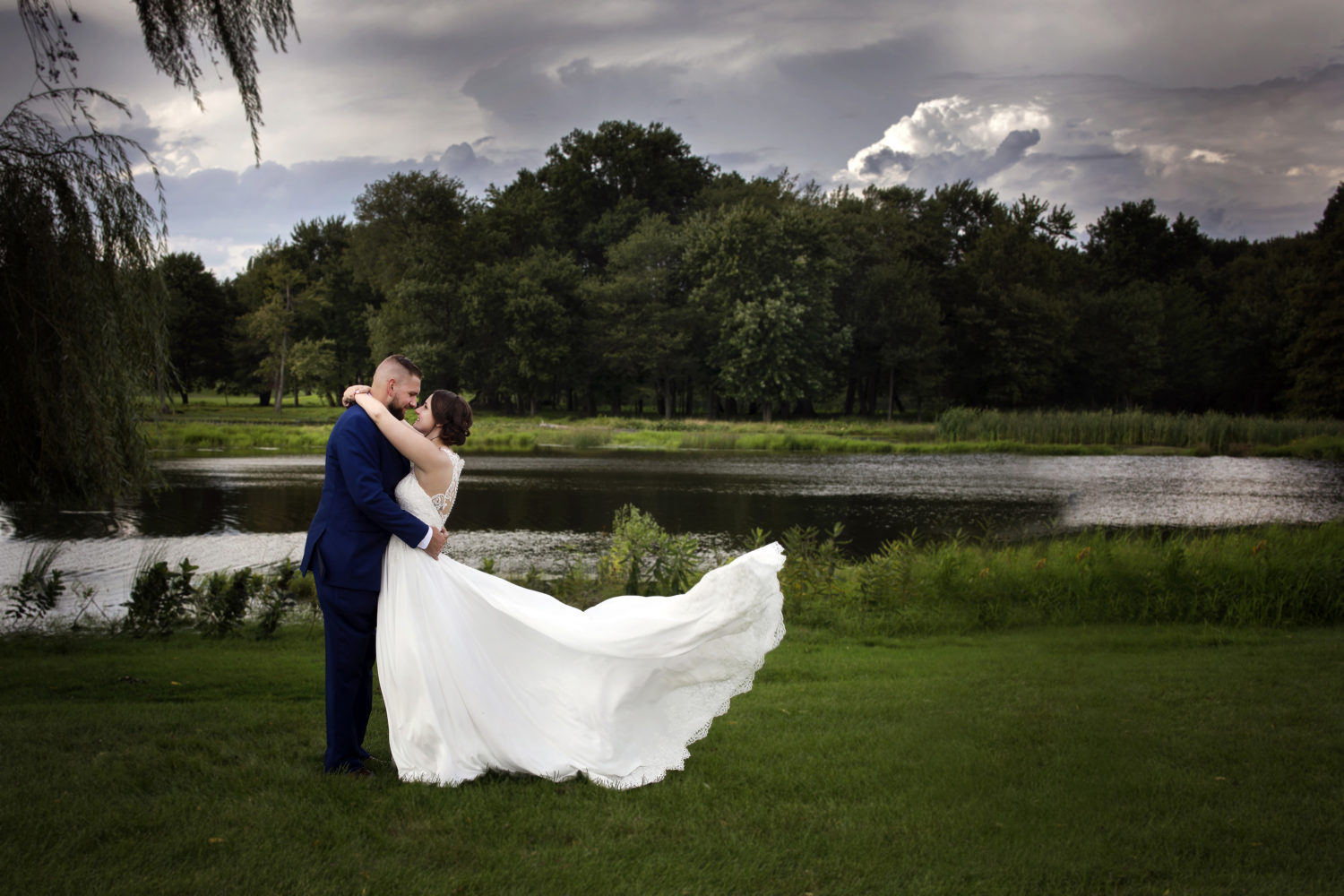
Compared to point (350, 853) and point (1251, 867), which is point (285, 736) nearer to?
point (350, 853)

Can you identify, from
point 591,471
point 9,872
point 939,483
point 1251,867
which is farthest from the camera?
point 591,471

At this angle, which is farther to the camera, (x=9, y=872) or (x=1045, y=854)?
(x=1045, y=854)

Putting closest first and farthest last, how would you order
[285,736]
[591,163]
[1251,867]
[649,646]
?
1. [1251,867]
2. [649,646]
3. [285,736]
4. [591,163]

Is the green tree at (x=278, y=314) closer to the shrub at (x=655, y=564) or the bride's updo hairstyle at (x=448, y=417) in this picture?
the shrub at (x=655, y=564)

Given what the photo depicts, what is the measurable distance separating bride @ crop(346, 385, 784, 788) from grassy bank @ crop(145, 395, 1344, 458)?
120 feet

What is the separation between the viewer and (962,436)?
45.3m

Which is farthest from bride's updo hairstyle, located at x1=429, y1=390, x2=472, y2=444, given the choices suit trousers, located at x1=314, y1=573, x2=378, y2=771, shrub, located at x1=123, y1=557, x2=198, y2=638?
shrub, located at x1=123, y1=557, x2=198, y2=638

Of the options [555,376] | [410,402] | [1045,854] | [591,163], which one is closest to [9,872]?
[410,402]

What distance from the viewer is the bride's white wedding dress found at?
4691 mm

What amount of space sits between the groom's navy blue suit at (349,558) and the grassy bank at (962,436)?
36.7 meters

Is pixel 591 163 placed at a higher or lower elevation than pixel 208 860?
higher

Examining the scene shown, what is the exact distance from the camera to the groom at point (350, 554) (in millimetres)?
4668

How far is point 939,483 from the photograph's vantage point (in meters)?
28.5

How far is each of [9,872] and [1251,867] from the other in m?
5.25
